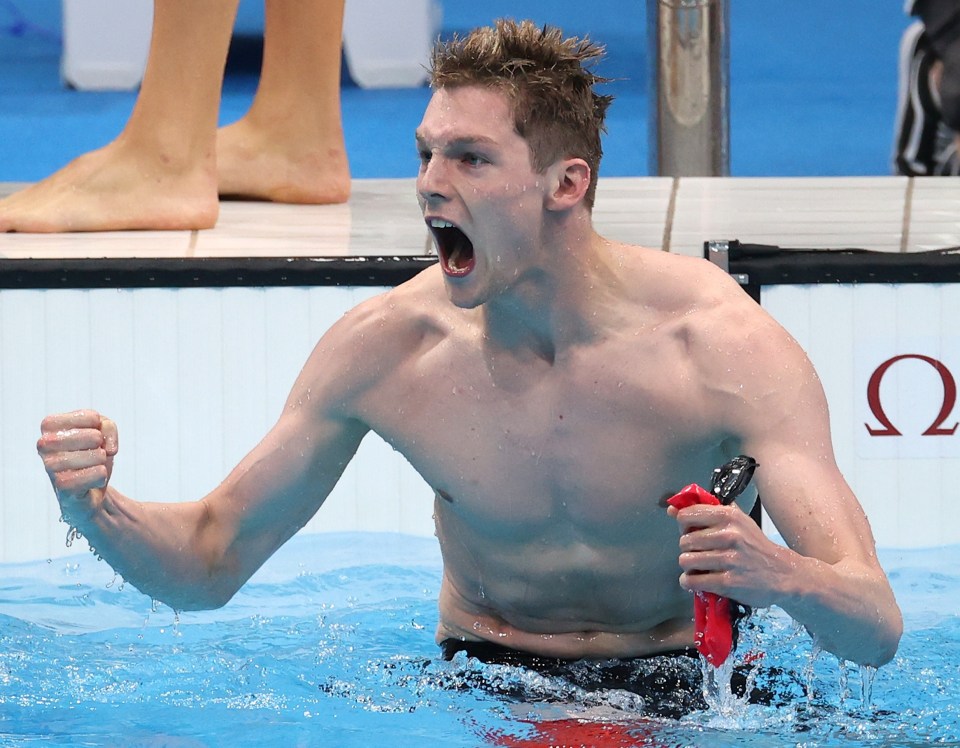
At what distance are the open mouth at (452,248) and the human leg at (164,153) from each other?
6.04 feet

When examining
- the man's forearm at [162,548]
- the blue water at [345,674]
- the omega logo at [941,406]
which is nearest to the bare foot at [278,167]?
the blue water at [345,674]

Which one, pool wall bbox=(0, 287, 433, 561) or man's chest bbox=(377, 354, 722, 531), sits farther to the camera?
pool wall bbox=(0, 287, 433, 561)

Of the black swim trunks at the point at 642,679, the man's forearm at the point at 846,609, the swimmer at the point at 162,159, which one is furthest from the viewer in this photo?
→ the swimmer at the point at 162,159

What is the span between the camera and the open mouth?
2.02m

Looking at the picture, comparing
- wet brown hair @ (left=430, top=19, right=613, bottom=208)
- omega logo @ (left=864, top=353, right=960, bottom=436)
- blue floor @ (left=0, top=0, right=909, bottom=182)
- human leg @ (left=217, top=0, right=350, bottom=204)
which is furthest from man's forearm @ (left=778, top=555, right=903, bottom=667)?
blue floor @ (left=0, top=0, right=909, bottom=182)

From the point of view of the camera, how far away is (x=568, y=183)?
209 centimetres

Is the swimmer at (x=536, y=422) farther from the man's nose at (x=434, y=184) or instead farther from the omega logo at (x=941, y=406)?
the omega logo at (x=941, y=406)

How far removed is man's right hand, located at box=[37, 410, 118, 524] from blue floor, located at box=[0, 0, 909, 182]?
4740mm

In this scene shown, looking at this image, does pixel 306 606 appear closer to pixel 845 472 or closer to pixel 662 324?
pixel 845 472

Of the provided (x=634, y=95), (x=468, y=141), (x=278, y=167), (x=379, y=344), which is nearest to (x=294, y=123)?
(x=278, y=167)

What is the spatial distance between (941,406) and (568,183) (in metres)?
1.48

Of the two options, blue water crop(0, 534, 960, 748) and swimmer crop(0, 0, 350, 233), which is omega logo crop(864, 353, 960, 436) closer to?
blue water crop(0, 534, 960, 748)

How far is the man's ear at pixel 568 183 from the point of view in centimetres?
207

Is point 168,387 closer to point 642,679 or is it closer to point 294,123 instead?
point 294,123
